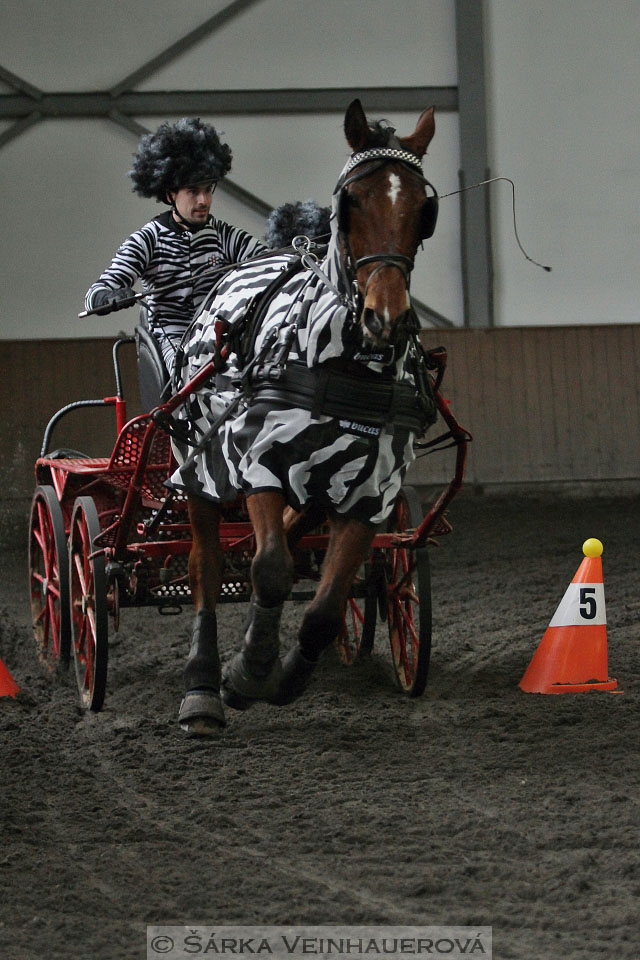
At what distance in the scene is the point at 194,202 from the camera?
440cm

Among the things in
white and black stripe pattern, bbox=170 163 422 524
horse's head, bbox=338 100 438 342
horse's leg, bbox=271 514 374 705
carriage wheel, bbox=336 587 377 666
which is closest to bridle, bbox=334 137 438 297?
horse's head, bbox=338 100 438 342

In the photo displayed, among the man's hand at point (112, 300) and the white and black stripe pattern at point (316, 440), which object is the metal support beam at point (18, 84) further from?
the white and black stripe pattern at point (316, 440)

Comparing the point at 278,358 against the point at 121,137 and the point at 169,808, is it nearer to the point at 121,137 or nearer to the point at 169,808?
the point at 169,808

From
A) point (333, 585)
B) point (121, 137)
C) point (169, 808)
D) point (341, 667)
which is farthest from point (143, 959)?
point (121, 137)

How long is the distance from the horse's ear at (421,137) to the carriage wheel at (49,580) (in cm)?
225

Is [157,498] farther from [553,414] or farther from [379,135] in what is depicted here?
[553,414]

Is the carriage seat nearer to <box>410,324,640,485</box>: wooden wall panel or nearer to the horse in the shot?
the horse

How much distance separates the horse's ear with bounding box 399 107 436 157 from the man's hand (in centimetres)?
123

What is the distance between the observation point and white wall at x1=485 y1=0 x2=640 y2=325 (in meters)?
10.4

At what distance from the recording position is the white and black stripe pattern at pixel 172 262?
14.3 ft

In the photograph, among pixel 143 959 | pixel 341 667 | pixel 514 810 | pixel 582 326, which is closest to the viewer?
pixel 143 959

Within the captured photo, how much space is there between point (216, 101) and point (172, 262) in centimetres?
654

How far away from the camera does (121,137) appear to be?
34.4 feet

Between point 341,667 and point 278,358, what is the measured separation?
183cm
